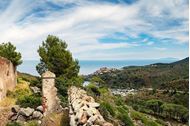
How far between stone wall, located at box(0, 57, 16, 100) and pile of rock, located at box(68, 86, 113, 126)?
1927 cm

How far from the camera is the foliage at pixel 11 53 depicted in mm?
40906

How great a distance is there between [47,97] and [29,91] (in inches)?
795

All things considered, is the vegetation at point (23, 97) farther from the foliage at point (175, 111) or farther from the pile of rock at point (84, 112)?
the foliage at point (175, 111)

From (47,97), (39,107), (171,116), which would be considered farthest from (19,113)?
(171,116)

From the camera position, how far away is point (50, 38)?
4306 cm

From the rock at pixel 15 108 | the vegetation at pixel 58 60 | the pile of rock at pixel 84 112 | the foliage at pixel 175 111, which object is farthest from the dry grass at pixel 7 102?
the foliage at pixel 175 111

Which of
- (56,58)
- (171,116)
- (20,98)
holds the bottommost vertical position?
(171,116)

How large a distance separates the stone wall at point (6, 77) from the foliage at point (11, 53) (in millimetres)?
1768

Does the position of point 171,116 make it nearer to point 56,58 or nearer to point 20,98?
point 56,58

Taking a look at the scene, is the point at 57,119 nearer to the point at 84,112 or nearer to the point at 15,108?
the point at 84,112

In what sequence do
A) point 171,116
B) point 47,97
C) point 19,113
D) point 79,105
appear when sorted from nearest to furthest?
1. point 79,105
2. point 47,97
3. point 19,113
4. point 171,116

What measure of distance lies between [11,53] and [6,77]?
667 cm

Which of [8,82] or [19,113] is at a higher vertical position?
[8,82]

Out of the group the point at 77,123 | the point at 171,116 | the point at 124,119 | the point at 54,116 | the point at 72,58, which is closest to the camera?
the point at 77,123
